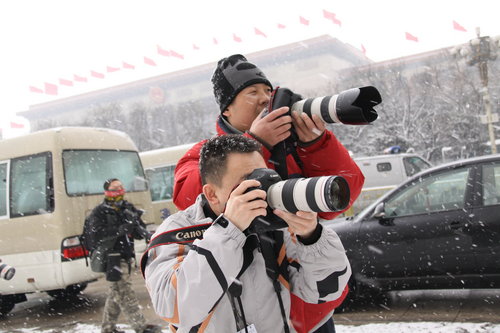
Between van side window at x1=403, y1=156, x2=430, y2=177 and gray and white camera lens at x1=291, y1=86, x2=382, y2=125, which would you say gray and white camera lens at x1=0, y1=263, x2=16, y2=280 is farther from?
van side window at x1=403, y1=156, x2=430, y2=177

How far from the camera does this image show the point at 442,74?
87.6 feet

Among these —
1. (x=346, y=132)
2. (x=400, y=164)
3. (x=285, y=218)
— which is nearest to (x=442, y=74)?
(x=346, y=132)

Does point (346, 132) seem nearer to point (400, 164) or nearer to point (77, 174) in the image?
point (400, 164)

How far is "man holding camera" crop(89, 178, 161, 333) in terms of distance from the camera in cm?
557

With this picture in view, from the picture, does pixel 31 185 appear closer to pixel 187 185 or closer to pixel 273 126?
pixel 187 185

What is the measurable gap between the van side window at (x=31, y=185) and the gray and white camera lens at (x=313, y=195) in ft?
23.4

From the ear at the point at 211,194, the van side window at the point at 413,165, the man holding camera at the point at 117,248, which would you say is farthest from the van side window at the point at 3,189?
the van side window at the point at 413,165

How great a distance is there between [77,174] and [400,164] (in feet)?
30.6

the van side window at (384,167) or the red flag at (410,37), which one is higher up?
the red flag at (410,37)

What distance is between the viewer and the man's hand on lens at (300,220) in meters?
1.42

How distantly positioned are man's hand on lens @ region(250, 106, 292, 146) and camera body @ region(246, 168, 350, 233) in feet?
0.71

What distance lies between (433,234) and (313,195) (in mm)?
4104

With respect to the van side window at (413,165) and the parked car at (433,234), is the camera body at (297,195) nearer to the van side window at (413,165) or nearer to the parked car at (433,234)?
the parked car at (433,234)

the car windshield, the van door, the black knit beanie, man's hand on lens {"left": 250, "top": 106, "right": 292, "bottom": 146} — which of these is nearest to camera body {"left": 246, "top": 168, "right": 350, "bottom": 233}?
man's hand on lens {"left": 250, "top": 106, "right": 292, "bottom": 146}
